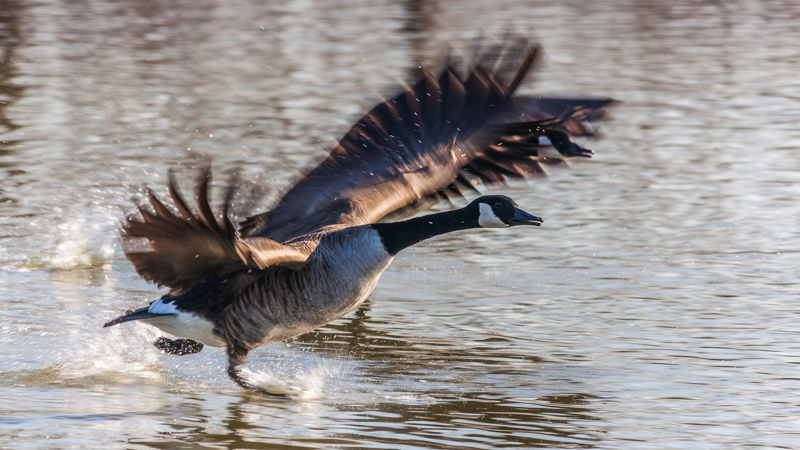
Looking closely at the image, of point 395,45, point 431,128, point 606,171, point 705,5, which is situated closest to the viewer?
point 431,128

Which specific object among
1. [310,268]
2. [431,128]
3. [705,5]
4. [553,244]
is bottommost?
[705,5]

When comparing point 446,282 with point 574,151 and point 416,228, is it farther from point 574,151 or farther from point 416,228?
point 416,228

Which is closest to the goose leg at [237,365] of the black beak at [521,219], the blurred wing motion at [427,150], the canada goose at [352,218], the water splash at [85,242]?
the canada goose at [352,218]

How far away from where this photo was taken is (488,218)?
5898 millimetres

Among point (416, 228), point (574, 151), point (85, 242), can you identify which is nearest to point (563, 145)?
point (574, 151)

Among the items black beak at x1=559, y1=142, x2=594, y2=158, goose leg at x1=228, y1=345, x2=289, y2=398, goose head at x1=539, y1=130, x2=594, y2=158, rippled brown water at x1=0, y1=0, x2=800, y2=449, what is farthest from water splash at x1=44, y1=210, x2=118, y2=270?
black beak at x1=559, y1=142, x2=594, y2=158

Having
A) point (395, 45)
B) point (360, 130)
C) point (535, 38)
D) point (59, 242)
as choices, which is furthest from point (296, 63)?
point (360, 130)

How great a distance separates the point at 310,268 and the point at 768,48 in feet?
46.9

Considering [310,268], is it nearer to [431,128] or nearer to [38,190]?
[431,128]

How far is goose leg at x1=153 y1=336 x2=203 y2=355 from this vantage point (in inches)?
249

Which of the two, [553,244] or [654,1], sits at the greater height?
[553,244]

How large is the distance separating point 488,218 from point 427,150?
0.67 metres

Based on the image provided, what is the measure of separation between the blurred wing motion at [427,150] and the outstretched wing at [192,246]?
26.7 inches

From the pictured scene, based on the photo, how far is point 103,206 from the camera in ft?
30.0
